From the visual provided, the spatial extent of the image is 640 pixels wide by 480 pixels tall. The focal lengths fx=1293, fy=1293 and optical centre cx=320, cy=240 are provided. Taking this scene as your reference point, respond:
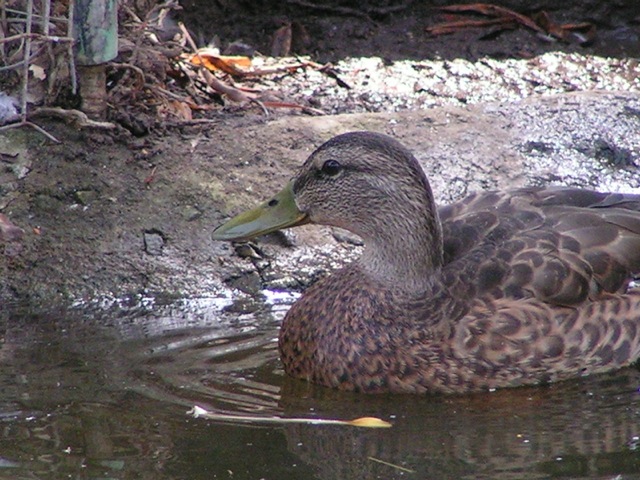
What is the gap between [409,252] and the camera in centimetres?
639

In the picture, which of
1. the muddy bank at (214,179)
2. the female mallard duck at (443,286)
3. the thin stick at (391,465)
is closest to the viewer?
the thin stick at (391,465)

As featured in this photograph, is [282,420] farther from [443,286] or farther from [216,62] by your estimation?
[216,62]

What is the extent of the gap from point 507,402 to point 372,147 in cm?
141

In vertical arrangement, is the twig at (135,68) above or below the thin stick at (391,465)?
above

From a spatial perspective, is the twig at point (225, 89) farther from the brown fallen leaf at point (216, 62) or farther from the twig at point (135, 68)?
the twig at point (135, 68)

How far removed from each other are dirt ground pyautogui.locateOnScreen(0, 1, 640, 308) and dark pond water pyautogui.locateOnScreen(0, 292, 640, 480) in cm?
53

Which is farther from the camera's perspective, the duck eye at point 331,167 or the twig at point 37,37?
the twig at point 37,37

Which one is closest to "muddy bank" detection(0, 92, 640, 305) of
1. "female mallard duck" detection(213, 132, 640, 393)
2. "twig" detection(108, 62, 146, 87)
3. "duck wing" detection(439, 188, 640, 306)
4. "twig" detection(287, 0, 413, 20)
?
"twig" detection(108, 62, 146, 87)

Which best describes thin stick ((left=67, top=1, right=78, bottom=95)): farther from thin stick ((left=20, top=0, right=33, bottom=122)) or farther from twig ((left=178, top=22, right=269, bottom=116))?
twig ((left=178, top=22, right=269, bottom=116))

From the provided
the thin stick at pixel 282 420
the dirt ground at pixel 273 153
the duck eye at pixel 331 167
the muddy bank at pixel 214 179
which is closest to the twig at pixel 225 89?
the dirt ground at pixel 273 153

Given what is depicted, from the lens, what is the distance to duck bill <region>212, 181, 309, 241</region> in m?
6.54

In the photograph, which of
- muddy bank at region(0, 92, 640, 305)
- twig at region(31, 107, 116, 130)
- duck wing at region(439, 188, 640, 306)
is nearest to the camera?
duck wing at region(439, 188, 640, 306)

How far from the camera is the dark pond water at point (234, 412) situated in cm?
509

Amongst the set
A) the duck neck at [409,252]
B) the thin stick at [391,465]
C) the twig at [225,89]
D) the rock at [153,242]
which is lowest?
the thin stick at [391,465]
